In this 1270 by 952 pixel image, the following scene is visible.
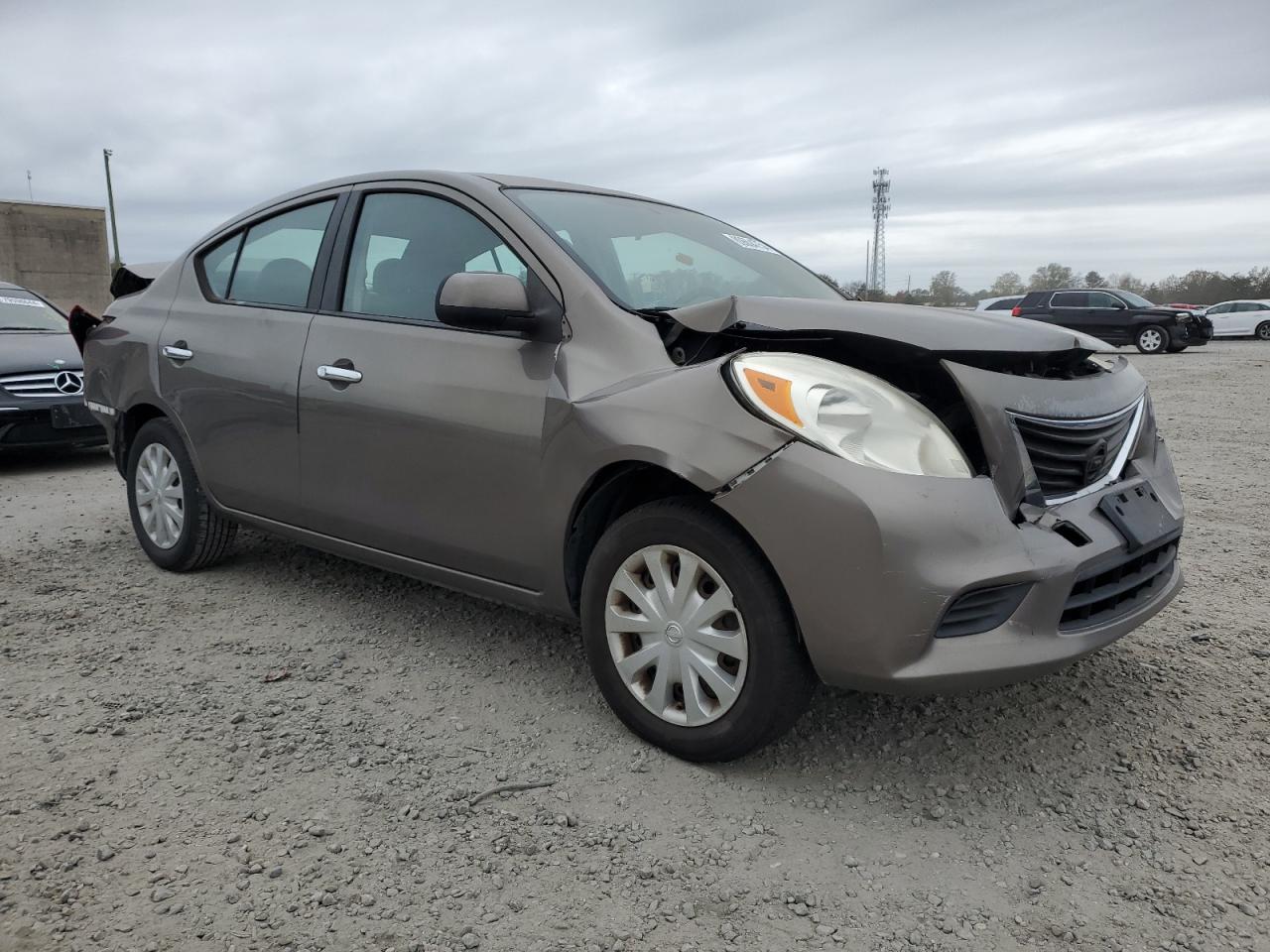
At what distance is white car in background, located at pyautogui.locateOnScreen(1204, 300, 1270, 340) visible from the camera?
28875 millimetres

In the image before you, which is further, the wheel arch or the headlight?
the wheel arch

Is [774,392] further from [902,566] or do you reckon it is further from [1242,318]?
[1242,318]

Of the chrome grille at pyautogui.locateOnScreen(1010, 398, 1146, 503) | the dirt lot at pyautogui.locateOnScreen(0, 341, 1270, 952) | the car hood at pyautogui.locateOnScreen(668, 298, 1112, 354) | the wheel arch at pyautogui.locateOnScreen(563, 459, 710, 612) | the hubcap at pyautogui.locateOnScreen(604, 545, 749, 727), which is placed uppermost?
the car hood at pyautogui.locateOnScreen(668, 298, 1112, 354)

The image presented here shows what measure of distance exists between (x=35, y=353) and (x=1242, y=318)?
3197 cm

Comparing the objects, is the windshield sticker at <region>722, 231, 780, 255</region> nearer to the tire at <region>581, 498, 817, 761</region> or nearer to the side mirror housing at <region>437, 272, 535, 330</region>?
the side mirror housing at <region>437, 272, 535, 330</region>

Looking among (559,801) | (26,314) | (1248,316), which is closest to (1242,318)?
(1248,316)

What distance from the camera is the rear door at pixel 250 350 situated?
357cm

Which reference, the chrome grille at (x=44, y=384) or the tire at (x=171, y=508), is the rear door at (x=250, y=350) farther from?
the chrome grille at (x=44, y=384)

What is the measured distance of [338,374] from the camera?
10.8ft

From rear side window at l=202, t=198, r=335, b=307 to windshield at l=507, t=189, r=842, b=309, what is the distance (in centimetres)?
95

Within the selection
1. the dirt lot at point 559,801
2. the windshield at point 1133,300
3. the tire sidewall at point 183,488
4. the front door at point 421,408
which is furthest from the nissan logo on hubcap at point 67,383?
the windshield at point 1133,300

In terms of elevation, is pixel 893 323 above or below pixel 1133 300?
below

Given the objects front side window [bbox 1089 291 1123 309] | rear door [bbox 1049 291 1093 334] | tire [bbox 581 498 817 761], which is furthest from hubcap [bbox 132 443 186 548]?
front side window [bbox 1089 291 1123 309]

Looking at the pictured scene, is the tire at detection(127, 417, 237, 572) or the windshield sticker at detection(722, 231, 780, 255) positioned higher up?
the windshield sticker at detection(722, 231, 780, 255)
